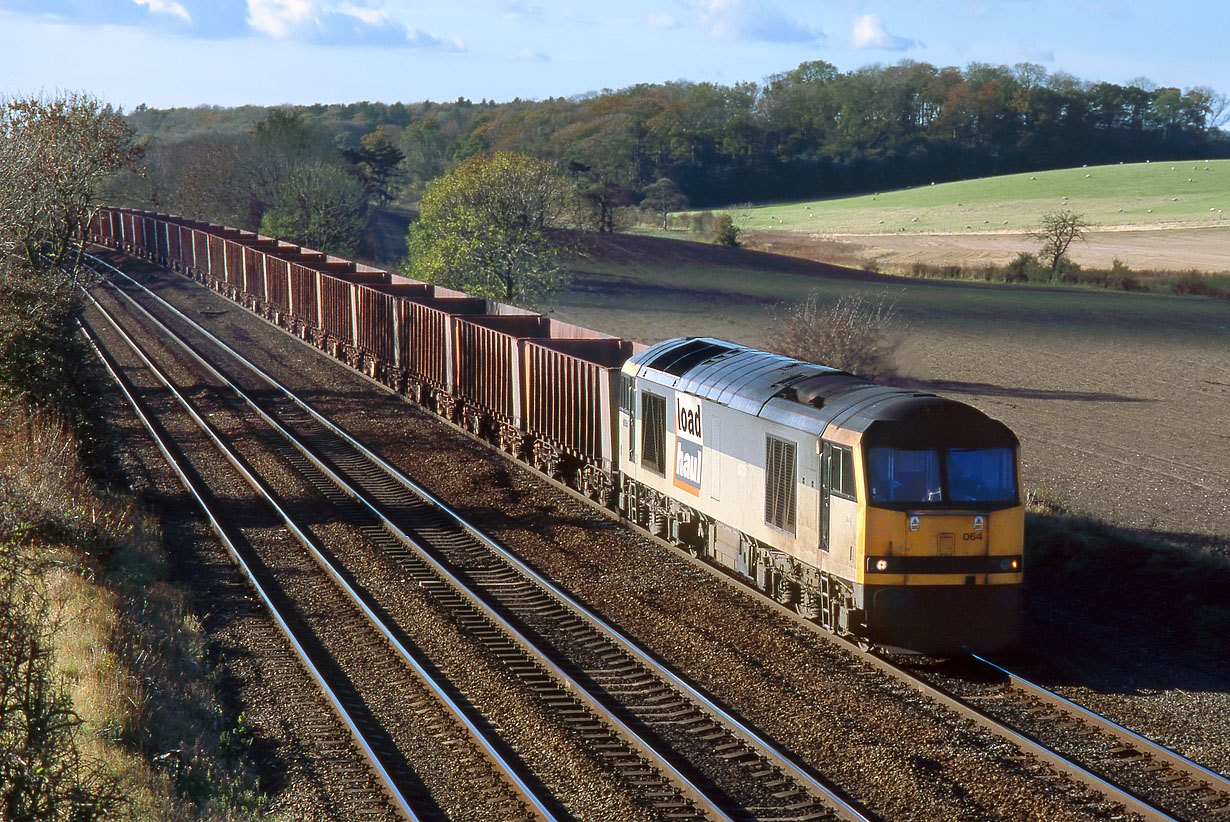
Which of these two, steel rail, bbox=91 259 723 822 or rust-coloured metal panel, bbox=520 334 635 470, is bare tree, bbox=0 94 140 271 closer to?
steel rail, bbox=91 259 723 822

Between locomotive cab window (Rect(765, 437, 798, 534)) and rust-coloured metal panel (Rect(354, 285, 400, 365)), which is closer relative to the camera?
locomotive cab window (Rect(765, 437, 798, 534))

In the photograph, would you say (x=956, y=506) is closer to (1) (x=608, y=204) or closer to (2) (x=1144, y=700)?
(2) (x=1144, y=700)

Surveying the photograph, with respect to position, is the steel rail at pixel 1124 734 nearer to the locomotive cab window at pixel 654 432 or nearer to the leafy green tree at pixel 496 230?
the locomotive cab window at pixel 654 432

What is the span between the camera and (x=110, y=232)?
7425cm

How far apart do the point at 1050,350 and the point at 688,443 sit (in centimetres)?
3491

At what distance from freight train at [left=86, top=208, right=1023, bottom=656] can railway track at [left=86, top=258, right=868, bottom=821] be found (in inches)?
94.9

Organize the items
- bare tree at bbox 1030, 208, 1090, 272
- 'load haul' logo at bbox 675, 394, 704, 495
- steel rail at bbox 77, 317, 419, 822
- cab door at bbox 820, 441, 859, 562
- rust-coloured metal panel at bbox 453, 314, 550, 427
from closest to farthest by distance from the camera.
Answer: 1. steel rail at bbox 77, 317, 419, 822
2. cab door at bbox 820, 441, 859, 562
3. 'load haul' logo at bbox 675, 394, 704, 495
4. rust-coloured metal panel at bbox 453, 314, 550, 427
5. bare tree at bbox 1030, 208, 1090, 272

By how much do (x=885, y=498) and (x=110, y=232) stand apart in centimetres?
7321

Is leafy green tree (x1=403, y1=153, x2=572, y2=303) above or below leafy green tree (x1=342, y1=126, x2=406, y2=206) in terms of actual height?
below

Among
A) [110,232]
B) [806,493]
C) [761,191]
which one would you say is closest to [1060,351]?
[806,493]

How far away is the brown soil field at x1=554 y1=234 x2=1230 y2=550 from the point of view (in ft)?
78.1

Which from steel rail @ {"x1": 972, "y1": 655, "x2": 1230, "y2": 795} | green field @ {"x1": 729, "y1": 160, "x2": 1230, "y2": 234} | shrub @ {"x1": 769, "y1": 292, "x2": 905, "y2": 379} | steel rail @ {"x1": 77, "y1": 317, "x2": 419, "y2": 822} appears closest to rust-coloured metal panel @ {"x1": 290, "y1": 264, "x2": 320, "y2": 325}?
steel rail @ {"x1": 77, "y1": 317, "x2": 419, "y2": 822}

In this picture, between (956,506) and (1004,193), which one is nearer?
(956,506)

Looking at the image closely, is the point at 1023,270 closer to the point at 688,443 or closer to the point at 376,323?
the point at 376,323
